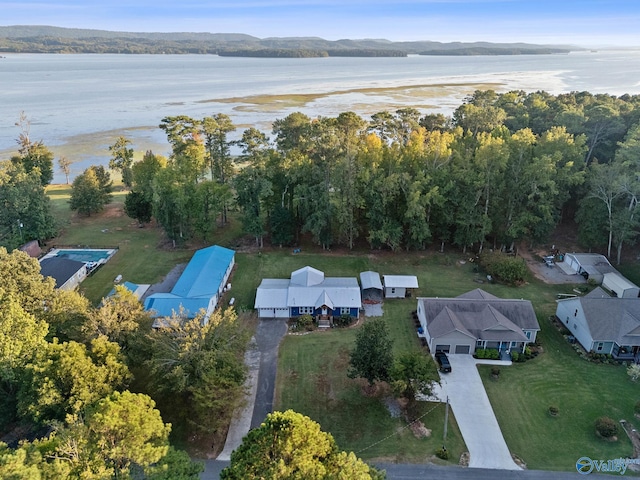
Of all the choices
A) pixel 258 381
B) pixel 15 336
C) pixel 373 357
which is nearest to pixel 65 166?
pixel 15 336

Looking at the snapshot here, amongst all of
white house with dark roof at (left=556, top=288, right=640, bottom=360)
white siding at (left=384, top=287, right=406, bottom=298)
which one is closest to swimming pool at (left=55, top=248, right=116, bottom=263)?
white siding at (left=384, top=287, right=406, bottom=298)

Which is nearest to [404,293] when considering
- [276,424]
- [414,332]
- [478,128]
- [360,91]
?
[414,332]

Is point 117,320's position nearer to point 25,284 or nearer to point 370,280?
point 25,284

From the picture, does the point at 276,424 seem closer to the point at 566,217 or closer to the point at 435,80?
the point at 566,217

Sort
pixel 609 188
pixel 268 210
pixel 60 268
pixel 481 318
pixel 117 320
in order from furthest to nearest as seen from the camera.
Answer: pixel 268 210
pixel 609 188
pixel 60 268
pixel 481 318
pixel 117 320

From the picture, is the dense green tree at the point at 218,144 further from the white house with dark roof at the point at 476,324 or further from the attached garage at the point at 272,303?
the white house with dark roof at the point at 476,324

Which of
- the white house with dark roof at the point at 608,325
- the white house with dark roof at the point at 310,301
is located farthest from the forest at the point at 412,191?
the white house with dark roof at the point at 608,325
